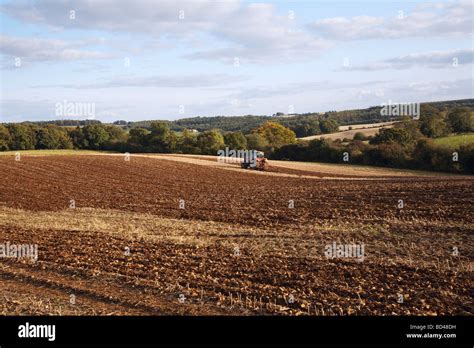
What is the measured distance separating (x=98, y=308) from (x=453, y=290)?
7.10m

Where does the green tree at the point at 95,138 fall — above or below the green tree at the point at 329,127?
below

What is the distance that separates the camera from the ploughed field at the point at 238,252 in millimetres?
9816

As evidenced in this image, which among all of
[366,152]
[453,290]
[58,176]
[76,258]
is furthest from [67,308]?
[366,152]

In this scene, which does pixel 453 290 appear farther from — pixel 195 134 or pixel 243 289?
pixel 195 134

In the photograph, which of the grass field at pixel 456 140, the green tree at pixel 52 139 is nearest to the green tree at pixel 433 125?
the grass field at pixel 456 140

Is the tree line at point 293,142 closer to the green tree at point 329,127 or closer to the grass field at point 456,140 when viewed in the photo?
the grass field at point 456,140

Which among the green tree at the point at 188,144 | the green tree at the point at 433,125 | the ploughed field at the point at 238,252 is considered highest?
the green tree at the point at 433,125

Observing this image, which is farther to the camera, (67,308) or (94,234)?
(94,234)

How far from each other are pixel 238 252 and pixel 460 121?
203ft

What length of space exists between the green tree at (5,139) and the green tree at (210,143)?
29248mm

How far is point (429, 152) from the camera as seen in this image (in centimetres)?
5638

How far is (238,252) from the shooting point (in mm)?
14555

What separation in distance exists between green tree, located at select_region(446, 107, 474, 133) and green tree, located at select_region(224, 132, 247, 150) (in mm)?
29775

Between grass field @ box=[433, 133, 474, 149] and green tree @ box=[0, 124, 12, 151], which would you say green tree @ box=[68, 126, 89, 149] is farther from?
grass field @ box=[433, 133, 474, 149]
